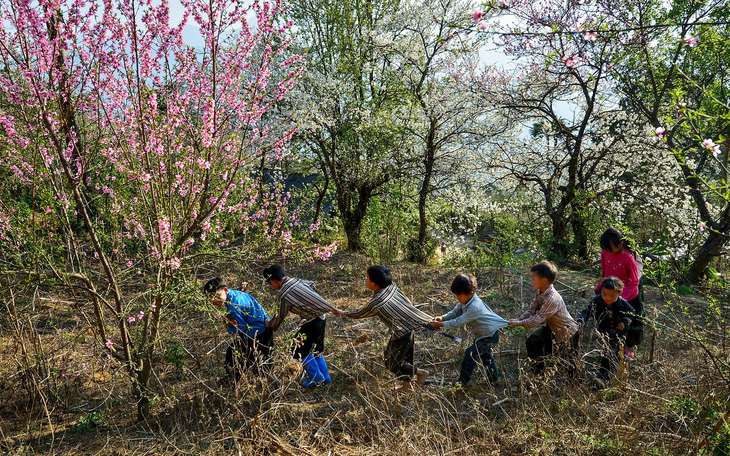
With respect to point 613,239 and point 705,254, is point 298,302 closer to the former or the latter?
point 613,239

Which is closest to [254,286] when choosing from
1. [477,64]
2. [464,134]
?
[464,134]

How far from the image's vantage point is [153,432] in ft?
12.2

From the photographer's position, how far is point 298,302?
4.37 meters

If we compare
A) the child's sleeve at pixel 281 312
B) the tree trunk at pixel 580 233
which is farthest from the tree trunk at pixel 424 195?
the child's sleeve at pixel 281 312

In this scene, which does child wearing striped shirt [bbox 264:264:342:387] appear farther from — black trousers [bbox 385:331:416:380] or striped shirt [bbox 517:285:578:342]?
striped shirt [bbox 517:285:578:342]

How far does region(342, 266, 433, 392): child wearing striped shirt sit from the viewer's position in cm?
420

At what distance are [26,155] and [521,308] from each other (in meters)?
6.29

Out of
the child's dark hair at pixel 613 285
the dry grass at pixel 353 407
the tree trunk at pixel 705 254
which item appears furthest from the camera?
the tree trunk at pixel 705 254

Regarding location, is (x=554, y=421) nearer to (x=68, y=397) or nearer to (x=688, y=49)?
(x=68, y=397)

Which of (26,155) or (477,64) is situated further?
(477,64)

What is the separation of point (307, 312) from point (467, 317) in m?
1.52

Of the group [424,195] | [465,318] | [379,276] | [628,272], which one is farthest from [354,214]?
[628,272]

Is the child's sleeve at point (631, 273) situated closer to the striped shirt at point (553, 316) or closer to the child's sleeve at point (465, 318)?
the striped shirt at point (553, 316)

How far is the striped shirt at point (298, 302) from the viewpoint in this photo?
4367 millimetres
